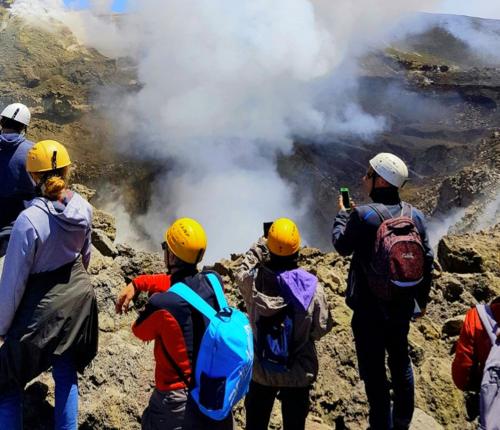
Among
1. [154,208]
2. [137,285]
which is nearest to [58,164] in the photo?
[137,285]

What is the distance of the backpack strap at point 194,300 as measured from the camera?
1.69 meters

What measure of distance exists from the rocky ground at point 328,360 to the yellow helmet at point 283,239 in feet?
4.20

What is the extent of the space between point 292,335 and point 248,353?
46cm

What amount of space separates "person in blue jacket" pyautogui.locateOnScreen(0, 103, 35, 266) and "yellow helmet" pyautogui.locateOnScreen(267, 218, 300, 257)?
1.47 metres

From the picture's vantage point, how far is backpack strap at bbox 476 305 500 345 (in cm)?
168

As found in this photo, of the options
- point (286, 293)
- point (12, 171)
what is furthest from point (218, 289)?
point (12, 171)

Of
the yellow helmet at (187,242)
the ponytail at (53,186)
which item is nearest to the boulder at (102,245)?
the ponytail at (53,186)

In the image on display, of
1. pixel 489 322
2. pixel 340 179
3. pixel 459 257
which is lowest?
pixel 340 179

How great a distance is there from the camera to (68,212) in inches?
78.9

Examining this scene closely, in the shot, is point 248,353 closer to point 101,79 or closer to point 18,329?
point 18,329

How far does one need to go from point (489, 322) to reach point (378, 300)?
0.67 meters

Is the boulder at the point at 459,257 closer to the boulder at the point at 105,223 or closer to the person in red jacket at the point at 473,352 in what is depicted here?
the person in red jacket at the point at 473,352

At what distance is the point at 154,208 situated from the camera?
1691 centimetres

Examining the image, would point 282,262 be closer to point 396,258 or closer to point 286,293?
point 286,293
